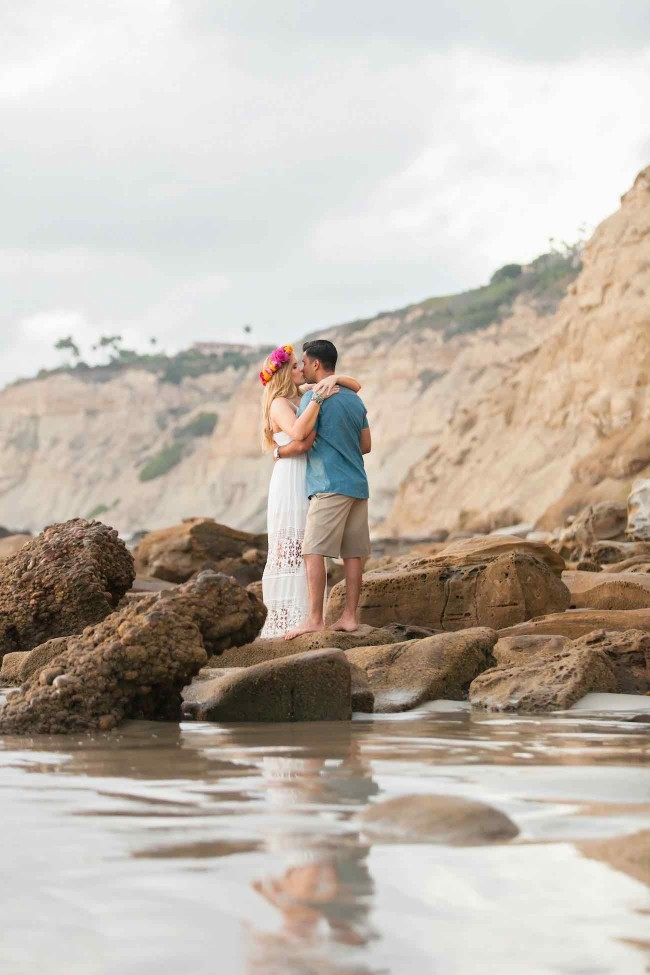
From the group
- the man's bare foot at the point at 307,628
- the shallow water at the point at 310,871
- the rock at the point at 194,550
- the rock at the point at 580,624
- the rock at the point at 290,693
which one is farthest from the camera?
the rock at the point at 194,550

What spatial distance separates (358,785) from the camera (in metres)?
3.21

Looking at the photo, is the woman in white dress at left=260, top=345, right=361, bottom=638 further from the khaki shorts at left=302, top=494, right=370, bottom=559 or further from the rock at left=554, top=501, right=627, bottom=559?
the rock at left=554, top=501, right=627, bottom=559

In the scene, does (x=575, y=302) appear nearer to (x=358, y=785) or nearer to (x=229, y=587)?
(x=229, y=587)

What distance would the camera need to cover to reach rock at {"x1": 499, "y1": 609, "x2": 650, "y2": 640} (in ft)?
21.9

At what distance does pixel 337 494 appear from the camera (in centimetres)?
688

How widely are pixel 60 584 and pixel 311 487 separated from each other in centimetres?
176

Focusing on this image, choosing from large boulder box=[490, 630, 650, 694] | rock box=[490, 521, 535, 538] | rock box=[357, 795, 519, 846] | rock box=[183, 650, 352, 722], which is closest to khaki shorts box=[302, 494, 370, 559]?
large boulder box=[490, 630, 650, 694]

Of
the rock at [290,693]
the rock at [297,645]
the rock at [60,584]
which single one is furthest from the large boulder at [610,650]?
the rock at [60,584]

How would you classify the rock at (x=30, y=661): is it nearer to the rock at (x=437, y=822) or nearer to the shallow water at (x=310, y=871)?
the shallow water at (x=310, y=871)

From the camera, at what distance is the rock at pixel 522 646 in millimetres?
6027

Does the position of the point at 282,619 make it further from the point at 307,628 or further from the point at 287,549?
the point at 307,628

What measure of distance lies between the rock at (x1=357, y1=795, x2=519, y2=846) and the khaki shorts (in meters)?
4.04

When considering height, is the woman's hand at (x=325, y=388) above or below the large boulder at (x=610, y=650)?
above

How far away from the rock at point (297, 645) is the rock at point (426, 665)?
26cm
